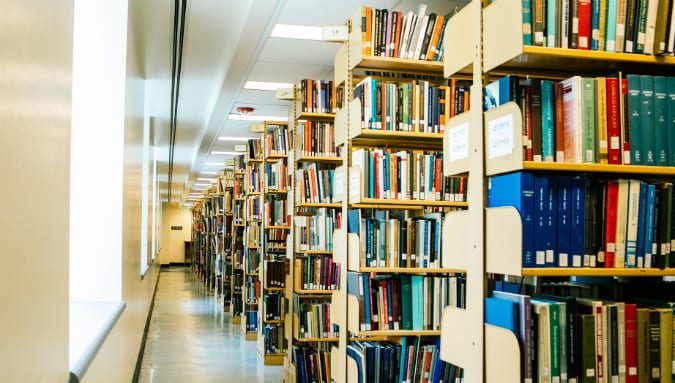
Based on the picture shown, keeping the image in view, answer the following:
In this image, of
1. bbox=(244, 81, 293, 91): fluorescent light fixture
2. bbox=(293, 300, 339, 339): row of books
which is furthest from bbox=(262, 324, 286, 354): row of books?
bbox=(244, 81, 293, 91): fluorescent light fixture

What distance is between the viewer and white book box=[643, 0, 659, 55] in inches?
98.2

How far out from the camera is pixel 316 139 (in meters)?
5.60

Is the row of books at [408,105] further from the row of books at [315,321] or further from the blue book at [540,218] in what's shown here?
the row of books at [315,321]

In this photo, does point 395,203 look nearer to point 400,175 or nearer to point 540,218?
point 400,175

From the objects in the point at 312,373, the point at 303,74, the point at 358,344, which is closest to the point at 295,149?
the point at 303,74

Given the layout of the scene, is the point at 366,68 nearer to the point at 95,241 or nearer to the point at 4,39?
the point at 95,241

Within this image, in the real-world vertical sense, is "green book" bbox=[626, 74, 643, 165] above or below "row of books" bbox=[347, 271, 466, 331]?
above

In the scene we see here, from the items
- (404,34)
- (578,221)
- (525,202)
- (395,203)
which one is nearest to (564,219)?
(578,221)

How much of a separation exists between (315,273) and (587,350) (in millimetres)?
3607

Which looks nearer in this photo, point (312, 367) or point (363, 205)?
point (363, 205)

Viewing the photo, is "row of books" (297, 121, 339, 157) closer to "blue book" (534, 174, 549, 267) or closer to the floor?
the floor

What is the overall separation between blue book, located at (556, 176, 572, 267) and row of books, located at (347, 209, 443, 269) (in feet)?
4.89

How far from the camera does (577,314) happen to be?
7.52 ft

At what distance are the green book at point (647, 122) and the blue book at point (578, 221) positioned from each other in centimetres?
28
